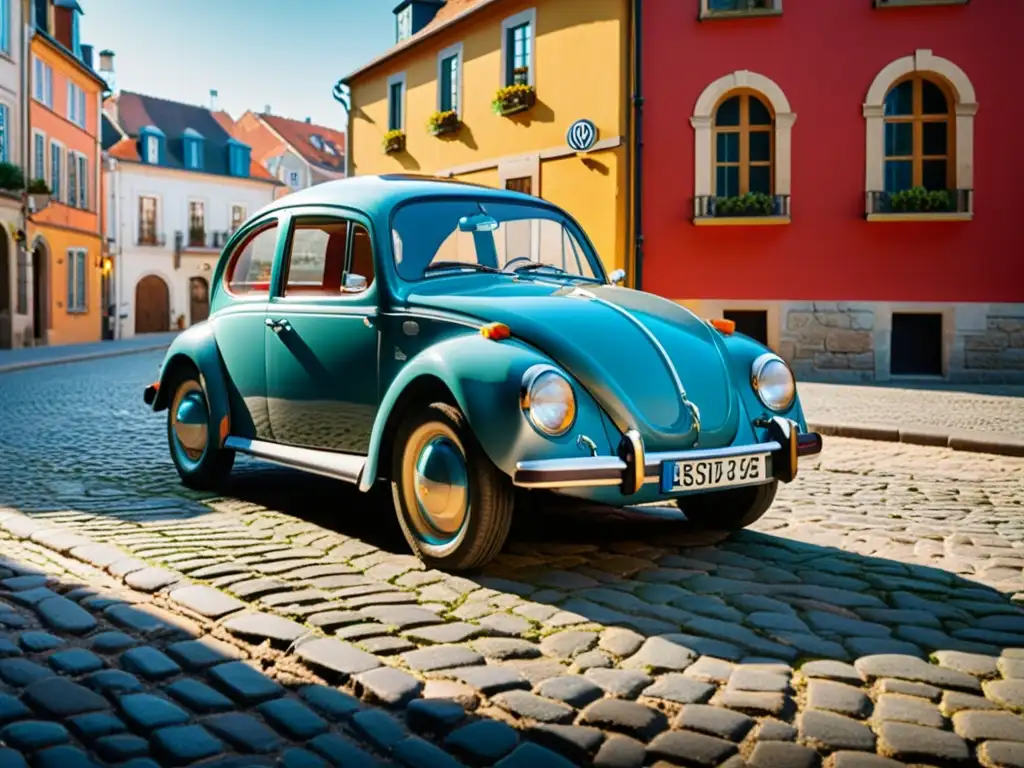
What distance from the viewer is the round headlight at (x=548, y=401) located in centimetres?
480

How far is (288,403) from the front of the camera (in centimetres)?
645

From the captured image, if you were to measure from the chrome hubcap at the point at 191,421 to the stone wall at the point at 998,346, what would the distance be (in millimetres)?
13918

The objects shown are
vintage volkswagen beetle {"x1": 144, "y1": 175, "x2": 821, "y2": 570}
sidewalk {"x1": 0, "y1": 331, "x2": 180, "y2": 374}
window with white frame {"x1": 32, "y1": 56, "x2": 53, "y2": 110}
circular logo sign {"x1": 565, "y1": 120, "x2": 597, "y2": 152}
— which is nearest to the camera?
vintage volkswagen beetle {"x1": 144, "y1": 175, "x2": 821, "y2": 570}

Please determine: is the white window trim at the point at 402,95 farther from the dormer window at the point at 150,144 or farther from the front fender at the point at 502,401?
the dormer window at the point at 150,144

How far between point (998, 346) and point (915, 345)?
120 cm

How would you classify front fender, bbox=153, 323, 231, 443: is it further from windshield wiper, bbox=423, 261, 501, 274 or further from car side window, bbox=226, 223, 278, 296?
windshield wiper, bbox=423, 261, 501, 274

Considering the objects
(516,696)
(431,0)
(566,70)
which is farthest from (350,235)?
(431,0)

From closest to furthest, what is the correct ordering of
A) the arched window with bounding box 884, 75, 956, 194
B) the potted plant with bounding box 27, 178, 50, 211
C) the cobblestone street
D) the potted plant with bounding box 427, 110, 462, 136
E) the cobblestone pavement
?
the cobblestone street < the cobblestone pavement < the arched window with bounding box 884, 75, 956, 194 < the potted plant with bounding box 427, 110, 462, 136 < the potted plant with bounding box 27, 178, 50, 211

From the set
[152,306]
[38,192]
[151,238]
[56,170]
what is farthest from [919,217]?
[152,306]

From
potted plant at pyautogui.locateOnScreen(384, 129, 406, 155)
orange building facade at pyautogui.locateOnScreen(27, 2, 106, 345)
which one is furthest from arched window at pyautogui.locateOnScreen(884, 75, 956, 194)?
orange building facade at pyautogui.locateOnScreen(27, 2, 106, 345)

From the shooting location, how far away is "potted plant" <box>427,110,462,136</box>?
931 inches

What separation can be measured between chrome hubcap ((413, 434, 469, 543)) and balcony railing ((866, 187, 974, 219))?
1434 cm

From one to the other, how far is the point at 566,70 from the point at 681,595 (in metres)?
17.0

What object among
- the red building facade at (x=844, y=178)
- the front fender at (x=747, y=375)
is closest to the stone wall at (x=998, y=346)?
the red building facade at (x=844, y=178)
